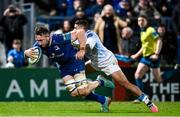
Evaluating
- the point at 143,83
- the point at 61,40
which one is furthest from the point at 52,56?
the point at 143,83

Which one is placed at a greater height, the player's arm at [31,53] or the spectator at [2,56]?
the player's arm at [31,53]

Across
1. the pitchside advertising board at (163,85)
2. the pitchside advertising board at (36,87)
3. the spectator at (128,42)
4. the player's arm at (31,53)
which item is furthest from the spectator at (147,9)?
the player's arm at (31,53)

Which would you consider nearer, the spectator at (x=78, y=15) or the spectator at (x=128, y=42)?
the spectator at (x=78, y=15)

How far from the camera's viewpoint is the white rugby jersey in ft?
54.8

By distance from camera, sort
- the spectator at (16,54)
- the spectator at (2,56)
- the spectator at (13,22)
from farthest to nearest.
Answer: the spectator at (13,22)
the spectator at (2,56)
the spectator at (16,54)

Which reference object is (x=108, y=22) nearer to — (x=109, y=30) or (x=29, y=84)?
(x=109, y=30)

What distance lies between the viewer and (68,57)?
16.2 metres

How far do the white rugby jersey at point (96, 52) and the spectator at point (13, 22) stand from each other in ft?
22.1

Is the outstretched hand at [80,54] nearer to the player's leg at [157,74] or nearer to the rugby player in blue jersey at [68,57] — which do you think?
the rugby player in blue jersey at [68,57]

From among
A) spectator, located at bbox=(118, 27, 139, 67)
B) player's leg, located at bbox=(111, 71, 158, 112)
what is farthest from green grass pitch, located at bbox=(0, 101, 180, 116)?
spectator, located at bbox=(118, 27, 139, 67)

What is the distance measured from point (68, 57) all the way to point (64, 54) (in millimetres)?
117

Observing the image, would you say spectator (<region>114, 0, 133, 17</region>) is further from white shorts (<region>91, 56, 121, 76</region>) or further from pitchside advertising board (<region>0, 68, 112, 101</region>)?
white shorts (<region>91, 56, 121, 76</region>)

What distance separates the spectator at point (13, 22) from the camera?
76.4 ft

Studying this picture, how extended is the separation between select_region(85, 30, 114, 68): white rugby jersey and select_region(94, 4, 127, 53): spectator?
15.3 ft
